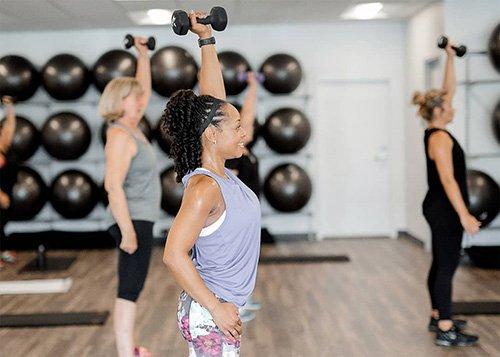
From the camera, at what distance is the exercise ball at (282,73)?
6.60 m

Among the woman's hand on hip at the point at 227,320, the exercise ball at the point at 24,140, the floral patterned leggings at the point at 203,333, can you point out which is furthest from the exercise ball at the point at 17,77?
the woman's hand on hip at the point at 227,320

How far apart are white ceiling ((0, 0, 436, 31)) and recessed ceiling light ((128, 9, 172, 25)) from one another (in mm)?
91

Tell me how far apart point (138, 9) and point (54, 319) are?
299 centimetres

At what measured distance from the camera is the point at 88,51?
7191mm

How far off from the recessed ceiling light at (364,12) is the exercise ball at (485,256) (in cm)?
233

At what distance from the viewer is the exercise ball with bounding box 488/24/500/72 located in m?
5.44

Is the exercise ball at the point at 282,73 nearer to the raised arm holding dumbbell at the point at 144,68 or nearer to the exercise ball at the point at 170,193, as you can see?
the exercise ball at the point at 170,193

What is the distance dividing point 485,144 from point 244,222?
4.80 m

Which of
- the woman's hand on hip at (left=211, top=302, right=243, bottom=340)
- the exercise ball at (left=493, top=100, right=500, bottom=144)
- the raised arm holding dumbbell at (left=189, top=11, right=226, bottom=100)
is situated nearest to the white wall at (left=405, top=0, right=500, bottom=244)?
the exercise ball at (left=493, top=100, right=500, bottom=144)

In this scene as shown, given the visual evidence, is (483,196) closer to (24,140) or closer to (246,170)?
(246,170)

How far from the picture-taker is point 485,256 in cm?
558

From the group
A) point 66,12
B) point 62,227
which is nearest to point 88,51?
point 66,12

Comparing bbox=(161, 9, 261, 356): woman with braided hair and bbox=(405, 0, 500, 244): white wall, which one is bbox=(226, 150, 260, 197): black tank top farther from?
bbox=(405, 0, 500, 244): white wall

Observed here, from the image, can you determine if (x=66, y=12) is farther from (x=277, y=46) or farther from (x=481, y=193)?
(x=481, y=193)
